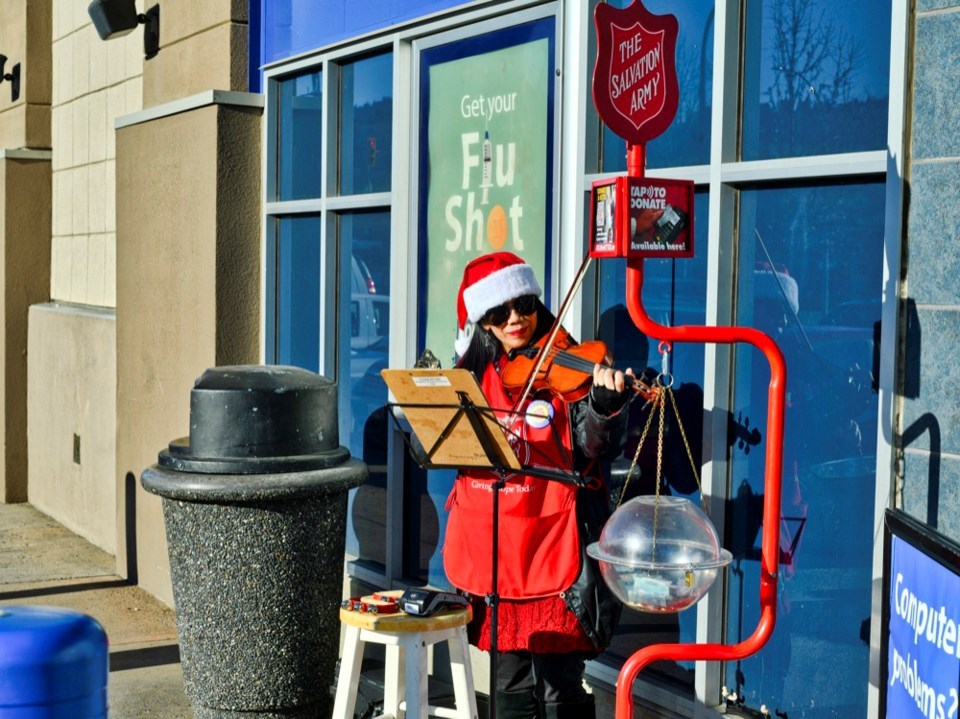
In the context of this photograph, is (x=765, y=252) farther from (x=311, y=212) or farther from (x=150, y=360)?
(x=150, y=360)

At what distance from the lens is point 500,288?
4.58m

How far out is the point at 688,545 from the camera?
378 centimetres

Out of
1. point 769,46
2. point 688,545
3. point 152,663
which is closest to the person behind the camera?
point 688,545

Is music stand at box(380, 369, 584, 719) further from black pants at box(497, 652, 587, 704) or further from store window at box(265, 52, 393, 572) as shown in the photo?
store window at box(265, 52, 393, 572)

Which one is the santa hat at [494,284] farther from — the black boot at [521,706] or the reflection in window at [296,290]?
the reflection in window at [296,290]

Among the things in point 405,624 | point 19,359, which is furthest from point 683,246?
point 19,359

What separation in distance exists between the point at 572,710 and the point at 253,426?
5.33 feet

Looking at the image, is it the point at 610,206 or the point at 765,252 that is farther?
the point at 765,252

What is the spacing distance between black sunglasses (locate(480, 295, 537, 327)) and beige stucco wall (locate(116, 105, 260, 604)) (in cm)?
347

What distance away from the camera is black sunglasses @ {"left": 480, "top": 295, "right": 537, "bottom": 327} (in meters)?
4.61

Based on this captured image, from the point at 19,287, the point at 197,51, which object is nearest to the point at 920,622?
the point at 197,51

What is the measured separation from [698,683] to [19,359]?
Result: 8652 millimetres

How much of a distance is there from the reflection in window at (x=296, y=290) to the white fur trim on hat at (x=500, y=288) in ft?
9.98

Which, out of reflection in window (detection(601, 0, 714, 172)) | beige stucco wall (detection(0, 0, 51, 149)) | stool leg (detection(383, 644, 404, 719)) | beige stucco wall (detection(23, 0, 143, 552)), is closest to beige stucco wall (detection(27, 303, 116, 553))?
beige stucco wall (detection(23, 0, 143, 552))
